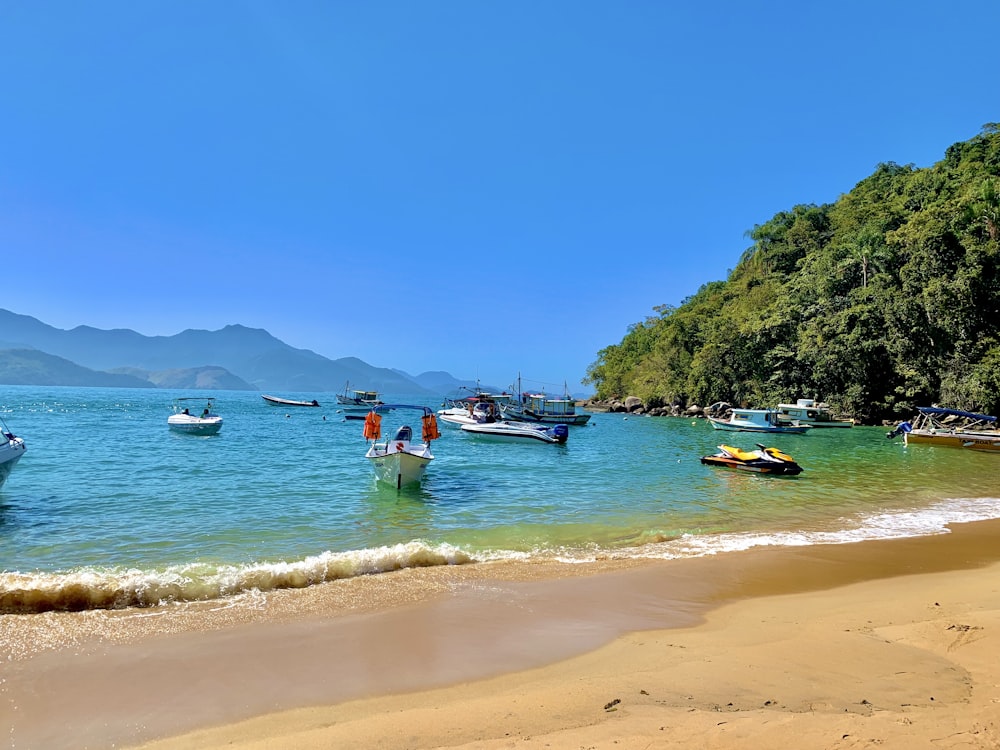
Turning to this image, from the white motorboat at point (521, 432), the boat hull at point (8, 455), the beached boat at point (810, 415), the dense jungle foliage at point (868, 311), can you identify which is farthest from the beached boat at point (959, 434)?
the boat hull at point (8, 455)

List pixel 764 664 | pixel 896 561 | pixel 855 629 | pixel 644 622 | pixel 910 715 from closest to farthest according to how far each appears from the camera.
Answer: pixel 910 715
pixel 764 664
pixel 855 629
pixel 644 622
pixel 896 561

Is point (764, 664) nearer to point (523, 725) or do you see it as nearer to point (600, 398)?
point (523, 725)

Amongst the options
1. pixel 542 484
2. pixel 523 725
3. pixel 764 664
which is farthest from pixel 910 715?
pixel 542 484

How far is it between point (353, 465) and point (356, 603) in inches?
622

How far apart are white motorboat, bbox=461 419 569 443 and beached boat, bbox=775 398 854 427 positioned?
20.5 metres

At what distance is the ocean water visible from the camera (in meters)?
9.16

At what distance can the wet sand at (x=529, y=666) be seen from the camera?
14.1 ft

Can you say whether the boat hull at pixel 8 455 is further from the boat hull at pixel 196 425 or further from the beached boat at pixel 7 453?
the boat hull at pixel 196 425

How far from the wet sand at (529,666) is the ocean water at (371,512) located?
3.31 feet

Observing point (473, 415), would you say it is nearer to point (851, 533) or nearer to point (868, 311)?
point (851, 533)

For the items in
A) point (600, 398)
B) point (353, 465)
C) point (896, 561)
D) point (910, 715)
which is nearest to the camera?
point (910, 715)

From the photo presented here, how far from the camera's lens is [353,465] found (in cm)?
2292

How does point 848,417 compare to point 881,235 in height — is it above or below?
below

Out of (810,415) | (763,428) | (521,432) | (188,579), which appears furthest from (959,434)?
(188,579)
